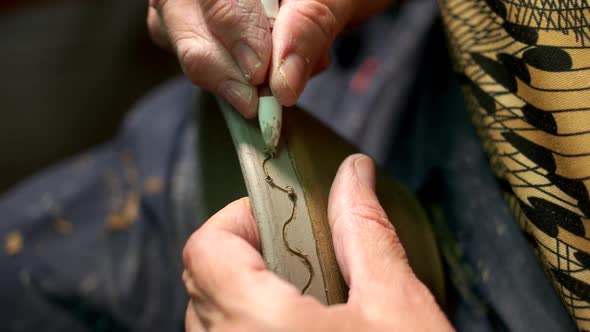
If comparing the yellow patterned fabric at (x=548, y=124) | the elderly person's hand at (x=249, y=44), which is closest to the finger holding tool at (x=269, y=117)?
the elderly person's hand at (x=249, y=44)

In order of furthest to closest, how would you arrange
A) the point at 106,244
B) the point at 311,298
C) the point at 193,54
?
1. the point at 106,244
2. the point at 193,54
3. the point at 311,298

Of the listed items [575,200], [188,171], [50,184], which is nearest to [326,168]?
[575,200]

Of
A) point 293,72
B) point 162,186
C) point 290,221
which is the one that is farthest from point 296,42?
point 162,186

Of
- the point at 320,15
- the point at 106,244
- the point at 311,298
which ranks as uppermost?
the point at 320,15

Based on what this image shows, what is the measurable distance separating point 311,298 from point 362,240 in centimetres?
5

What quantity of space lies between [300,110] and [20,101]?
0.96 metres

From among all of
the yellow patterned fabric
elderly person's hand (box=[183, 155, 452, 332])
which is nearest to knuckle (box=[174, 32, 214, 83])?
elderly person's hand (box=[183, 155, 452, 332])

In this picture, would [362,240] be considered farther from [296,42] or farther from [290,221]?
[296,42]

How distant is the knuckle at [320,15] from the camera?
0.39 meters

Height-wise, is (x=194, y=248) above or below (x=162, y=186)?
above

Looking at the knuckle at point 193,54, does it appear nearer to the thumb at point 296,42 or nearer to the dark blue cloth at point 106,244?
the thumb at point 296,42

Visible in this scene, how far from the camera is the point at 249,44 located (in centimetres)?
38

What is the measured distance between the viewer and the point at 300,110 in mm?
434

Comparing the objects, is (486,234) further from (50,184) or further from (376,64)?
(50,184)
